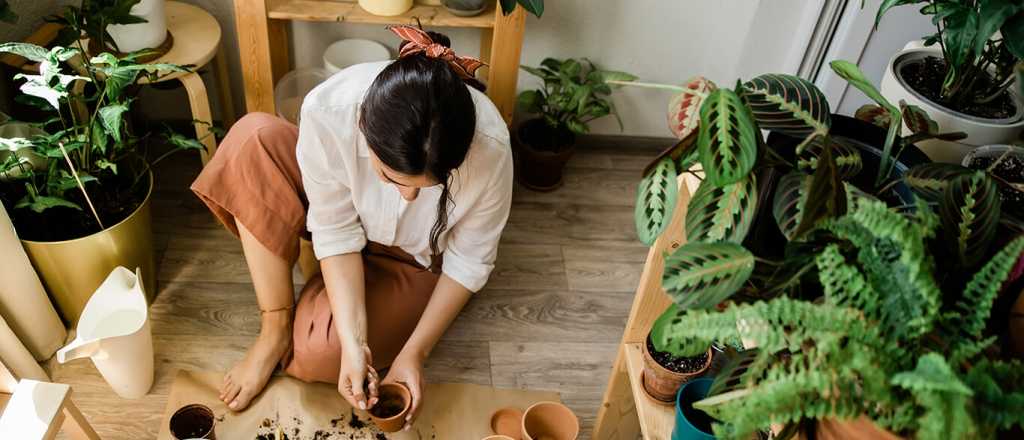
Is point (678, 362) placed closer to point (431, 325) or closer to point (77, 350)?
point (431, 325)

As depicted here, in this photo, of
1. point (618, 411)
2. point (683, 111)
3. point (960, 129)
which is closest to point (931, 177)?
point (960, 129)

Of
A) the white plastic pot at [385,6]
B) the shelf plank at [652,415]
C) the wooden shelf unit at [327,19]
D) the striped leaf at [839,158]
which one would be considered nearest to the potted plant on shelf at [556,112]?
the wooden shelf unit at [327,19]

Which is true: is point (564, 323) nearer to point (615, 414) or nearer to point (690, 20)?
point (615, 414)

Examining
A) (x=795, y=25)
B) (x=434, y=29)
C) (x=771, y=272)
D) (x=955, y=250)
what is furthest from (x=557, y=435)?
(x=795, y=25)

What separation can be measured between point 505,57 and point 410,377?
2.66ft

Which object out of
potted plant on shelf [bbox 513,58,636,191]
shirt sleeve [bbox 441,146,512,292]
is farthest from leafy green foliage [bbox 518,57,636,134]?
shirt sleeve [bbox 441,146,512,292]

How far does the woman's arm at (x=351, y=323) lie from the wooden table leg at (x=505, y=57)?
0.60m

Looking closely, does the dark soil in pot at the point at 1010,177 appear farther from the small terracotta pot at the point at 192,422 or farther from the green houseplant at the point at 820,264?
the small terracotta pot at the point at 192,422

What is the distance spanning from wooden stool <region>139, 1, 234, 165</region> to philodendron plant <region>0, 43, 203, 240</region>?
0.07 m

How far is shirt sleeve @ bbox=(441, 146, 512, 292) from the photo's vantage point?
1.45 m

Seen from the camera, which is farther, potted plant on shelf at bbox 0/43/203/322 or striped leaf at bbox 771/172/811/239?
potted plant on shelf at bbox 0/43/203/322

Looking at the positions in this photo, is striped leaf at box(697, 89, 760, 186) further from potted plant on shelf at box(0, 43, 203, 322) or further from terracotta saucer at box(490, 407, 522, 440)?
potted plant on shelf at box(0, 43, 203, 322)

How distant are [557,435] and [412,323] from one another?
1.36 ft

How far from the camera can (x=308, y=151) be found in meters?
1.39
